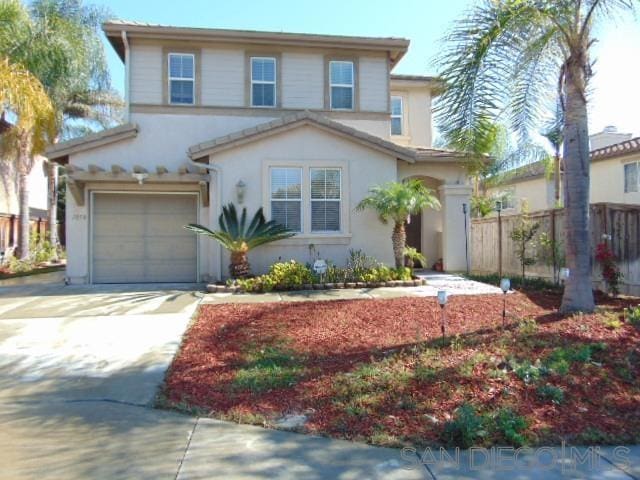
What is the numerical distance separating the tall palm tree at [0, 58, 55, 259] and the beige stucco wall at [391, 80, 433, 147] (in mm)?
11223

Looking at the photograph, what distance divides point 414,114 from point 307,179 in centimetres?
623

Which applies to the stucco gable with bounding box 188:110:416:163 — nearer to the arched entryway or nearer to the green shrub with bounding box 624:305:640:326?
the arched entryway

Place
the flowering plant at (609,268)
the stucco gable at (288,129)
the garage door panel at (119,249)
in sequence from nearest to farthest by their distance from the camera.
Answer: the flowering plant at (609,268)
the stucco gable at (288,129)
the garage door panel at (119,249)

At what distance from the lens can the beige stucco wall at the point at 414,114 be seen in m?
16.7

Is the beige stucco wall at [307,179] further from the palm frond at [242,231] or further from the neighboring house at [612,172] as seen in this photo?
the neighboring house at [612,172]

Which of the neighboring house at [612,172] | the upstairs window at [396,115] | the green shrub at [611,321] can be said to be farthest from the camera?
the neighboring house at [612,172]

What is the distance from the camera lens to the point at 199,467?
3.47m

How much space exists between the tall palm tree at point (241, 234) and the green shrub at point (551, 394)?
7819mm

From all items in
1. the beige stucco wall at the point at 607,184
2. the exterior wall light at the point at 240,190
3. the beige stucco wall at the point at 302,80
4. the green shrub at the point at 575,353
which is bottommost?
the green shrub at the point at 575,353

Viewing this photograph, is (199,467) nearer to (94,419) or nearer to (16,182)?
Result: (94,419)

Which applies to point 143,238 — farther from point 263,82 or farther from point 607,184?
point 607,184

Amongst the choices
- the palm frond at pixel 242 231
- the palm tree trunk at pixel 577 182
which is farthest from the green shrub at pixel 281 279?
the palm tree trunk at pixel 577 182

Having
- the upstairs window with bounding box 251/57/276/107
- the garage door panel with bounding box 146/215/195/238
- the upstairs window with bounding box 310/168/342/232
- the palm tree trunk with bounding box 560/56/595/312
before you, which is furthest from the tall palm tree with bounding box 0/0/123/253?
the palm tree trunk with bounding box 560/56/595/312

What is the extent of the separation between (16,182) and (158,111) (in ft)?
44.0
